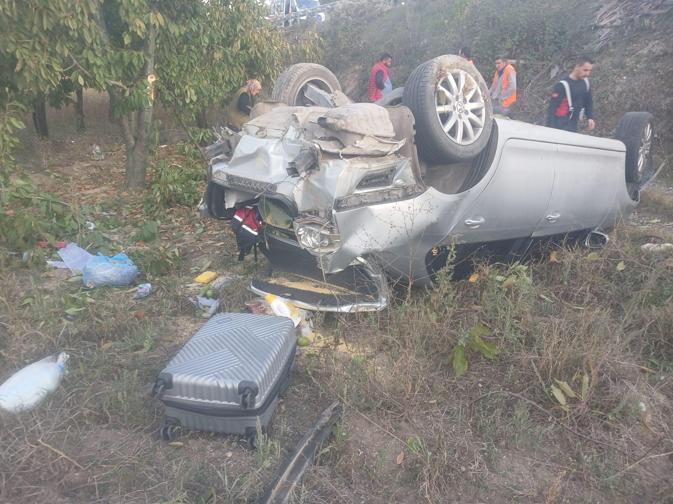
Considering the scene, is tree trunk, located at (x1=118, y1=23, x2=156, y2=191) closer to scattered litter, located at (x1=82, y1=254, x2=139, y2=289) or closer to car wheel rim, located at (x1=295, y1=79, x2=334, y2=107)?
scattered litter, located at (x1=82, y1=254, x2=139, y2=289)

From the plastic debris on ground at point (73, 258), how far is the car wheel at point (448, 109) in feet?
9.91

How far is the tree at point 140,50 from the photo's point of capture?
189 inches

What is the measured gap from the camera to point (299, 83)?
13.8 ft

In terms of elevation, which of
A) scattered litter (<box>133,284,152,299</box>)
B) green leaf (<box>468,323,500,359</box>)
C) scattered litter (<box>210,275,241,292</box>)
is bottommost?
scattered litter (<box>133,284,152,299</box>)

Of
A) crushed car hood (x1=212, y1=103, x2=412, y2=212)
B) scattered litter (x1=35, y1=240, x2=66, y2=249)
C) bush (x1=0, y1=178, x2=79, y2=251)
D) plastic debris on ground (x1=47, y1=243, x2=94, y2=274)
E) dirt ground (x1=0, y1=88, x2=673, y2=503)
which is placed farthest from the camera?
scattered litter (x1=35, y1=240, x2=66, y2=249)

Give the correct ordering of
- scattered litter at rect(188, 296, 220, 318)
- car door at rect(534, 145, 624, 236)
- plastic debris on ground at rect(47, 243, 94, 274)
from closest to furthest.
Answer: scattered litter at rect(188, 296, 220, 318) → car door at rect(534, 145, 624, 236) → plastic debris on ground at rect(47, 243, 94, 274)

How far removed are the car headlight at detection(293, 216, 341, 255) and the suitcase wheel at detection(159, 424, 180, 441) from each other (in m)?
1.12

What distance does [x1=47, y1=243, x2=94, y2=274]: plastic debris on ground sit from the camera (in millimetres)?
4449

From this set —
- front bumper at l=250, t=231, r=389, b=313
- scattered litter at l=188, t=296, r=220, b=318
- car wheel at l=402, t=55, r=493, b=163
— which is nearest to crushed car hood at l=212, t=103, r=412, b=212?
car wheel at l=402, t=55, r=493, b=163

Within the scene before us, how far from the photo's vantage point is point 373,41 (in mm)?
15531

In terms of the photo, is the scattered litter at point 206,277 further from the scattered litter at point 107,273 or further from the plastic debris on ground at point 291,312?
the plastic debris on ground at point 291,312

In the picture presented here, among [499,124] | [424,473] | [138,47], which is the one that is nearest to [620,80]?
[499,124]

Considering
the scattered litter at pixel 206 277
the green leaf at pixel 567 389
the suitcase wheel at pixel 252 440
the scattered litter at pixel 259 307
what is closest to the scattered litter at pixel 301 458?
the suitcase wheel at pixel 252 440

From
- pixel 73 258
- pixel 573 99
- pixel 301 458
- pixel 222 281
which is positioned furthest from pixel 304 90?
pixel 573 99
